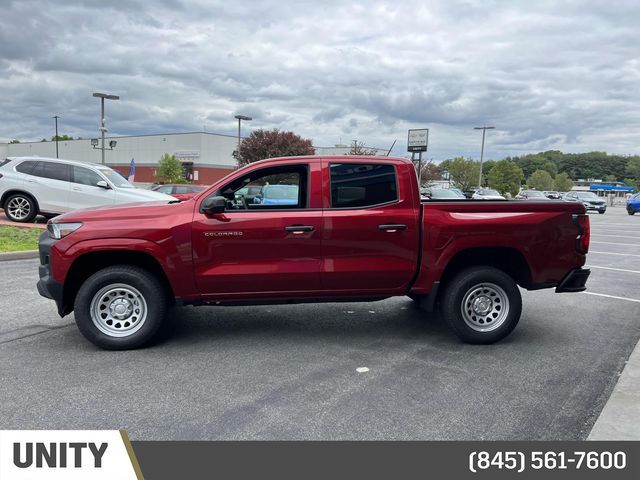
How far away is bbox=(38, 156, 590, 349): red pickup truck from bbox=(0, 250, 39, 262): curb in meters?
5.87

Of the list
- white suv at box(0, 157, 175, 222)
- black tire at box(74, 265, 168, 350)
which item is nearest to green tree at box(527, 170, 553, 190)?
white suv at box(0, 157, 175, 222)

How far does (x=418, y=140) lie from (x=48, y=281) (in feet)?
87.3

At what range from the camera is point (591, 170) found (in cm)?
17038

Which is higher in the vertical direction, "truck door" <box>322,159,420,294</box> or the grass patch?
"truck door" <box>322,159,420,294</box>

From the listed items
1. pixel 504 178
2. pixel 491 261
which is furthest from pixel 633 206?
pixel 491 261

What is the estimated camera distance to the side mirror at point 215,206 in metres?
4.89

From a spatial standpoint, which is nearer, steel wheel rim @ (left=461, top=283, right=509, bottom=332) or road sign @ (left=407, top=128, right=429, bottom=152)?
steel wheel rim @ (left=461, top=283, right=509, bottom=332)

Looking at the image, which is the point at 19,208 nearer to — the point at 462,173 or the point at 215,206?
the point at 215,206

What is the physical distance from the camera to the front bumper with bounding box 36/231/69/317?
496 centimetres

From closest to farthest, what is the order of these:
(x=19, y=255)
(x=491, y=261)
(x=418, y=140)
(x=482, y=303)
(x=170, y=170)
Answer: (x=482, y=303) < (x=491, y=261) < (x=19, y=255) < (x=418, y=140) < (x=170, y=170)

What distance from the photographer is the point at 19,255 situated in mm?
10266

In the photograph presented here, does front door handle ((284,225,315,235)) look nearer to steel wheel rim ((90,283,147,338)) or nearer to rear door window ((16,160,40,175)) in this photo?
A: steel wheel rim ((90,283,147,338))

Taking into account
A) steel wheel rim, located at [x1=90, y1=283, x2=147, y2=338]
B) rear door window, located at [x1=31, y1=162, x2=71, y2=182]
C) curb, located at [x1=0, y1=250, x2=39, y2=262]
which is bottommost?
curb, located at [x1=0, y1=250, x2=39, y2=262]

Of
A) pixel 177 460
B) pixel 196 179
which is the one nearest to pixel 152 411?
pixel 177 460
